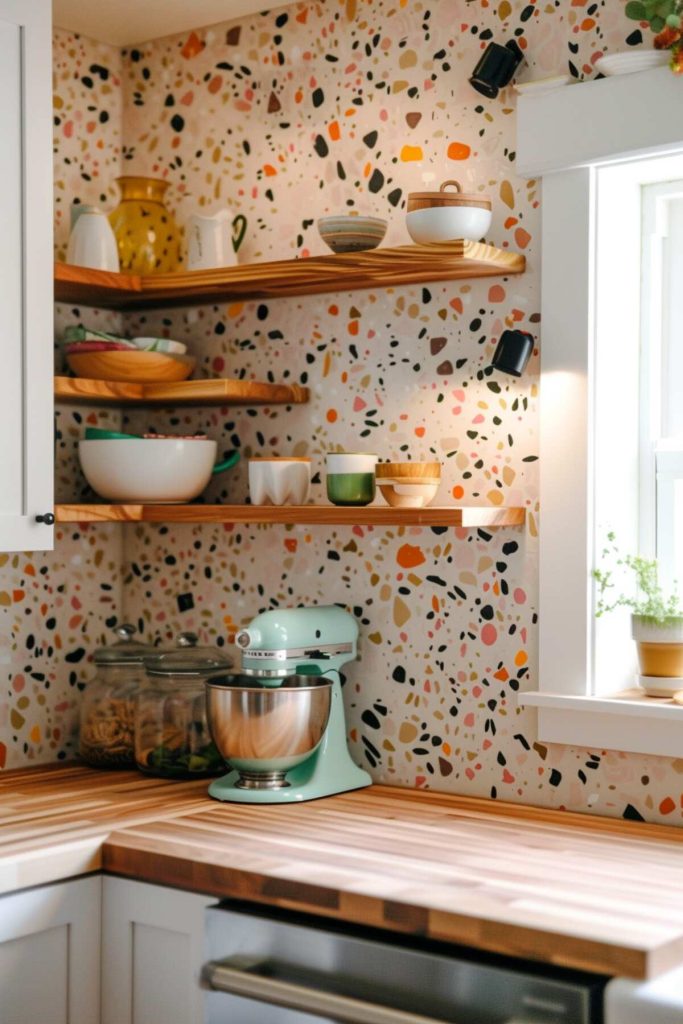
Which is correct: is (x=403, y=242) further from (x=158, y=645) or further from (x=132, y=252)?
(x=158, y=645)

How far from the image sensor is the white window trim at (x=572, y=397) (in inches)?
95.6

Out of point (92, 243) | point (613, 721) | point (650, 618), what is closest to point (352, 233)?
point (92, 243)

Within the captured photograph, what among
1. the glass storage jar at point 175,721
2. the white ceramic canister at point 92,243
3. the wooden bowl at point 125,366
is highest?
the white ceramic canister at point 92,243

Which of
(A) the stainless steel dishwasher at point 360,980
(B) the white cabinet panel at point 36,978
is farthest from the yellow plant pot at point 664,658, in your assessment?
(B) the white cabinet panel at point 36,978

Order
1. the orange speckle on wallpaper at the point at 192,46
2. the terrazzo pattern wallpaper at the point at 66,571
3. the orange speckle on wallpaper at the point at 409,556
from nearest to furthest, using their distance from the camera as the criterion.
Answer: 1. the orange speckle on wallpaper at the point at 409,556
2. the terrazzo pattern wallpaper at the point at 66,571
3. the orange speckle on wallpaper at the point at 192,46

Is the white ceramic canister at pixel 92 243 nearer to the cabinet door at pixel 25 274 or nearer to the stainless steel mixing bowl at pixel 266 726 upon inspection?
the cabinet door at pixel 25 274

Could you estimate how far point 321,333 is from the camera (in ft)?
9.41

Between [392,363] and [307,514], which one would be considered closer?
[307,514]

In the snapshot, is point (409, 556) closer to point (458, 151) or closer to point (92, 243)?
point (458, 151)

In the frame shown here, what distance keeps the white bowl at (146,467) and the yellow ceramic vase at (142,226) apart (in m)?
0.43

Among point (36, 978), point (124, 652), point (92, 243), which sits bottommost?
point (36, 978)

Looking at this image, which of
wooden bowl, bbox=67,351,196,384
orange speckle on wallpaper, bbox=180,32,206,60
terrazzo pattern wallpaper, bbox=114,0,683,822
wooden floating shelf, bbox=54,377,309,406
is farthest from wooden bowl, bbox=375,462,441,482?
orange speckle on wallpaper, bbox=180,32,206,60

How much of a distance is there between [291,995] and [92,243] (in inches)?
65.6

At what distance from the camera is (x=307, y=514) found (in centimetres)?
259
